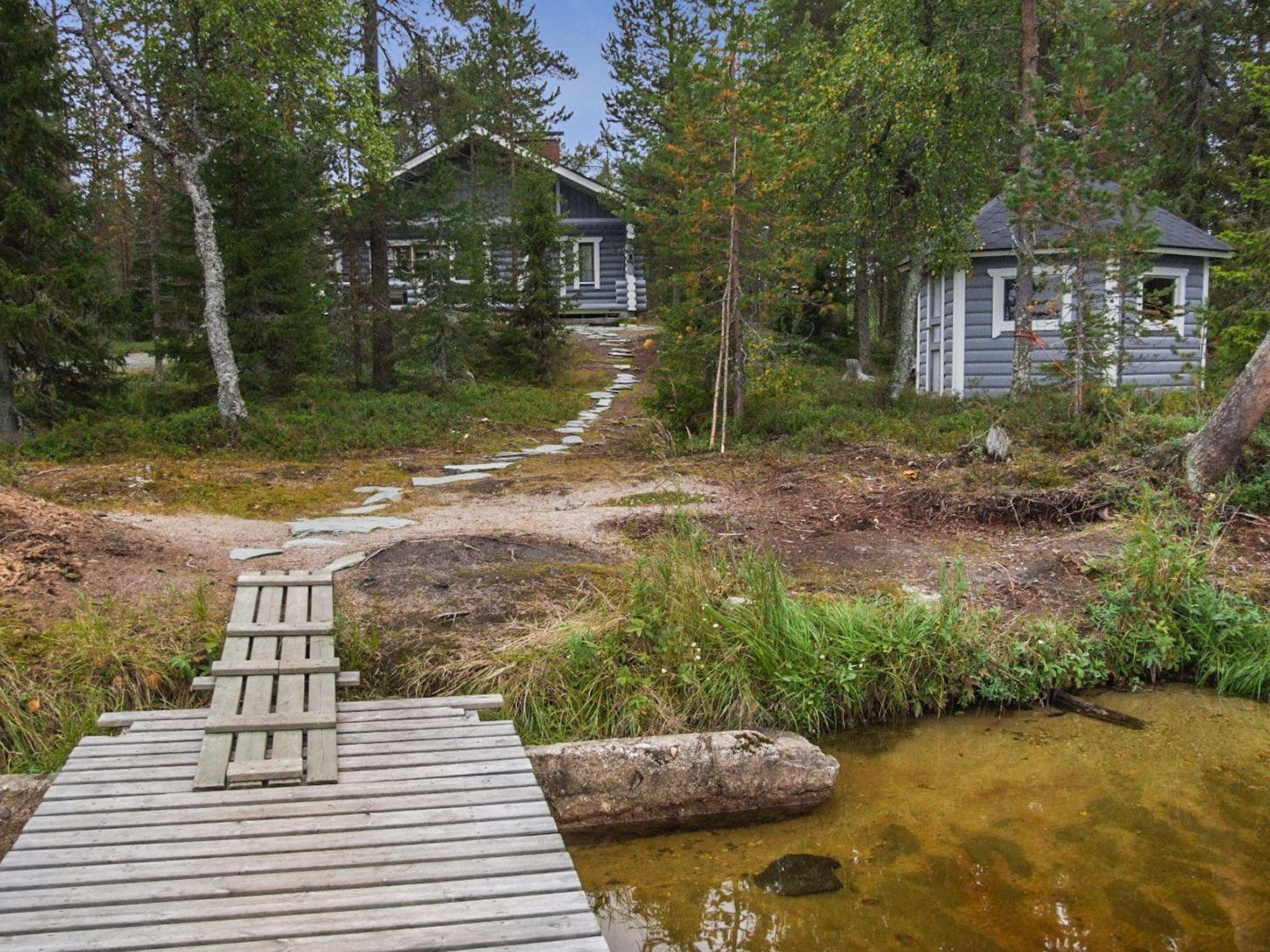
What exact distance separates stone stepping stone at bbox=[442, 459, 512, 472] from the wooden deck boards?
21.1 ft

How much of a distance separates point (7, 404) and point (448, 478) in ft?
17.8

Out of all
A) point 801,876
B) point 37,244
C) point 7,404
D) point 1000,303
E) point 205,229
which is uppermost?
point 205,229

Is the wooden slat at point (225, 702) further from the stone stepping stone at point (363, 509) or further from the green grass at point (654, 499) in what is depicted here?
the green grass at point (654, 499)

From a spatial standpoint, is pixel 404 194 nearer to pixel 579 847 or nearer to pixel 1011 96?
pixel 1011 96

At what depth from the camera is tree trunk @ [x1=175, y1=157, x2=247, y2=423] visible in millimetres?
10594

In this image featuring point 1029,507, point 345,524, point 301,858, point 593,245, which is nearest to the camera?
point 301,858

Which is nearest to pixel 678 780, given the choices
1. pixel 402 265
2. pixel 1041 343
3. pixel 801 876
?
pixel 801 876

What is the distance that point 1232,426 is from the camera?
7.32m

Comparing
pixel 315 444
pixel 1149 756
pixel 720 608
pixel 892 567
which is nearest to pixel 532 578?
pixel 720 608

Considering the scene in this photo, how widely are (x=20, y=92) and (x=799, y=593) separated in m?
10.4

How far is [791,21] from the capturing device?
73.9 feet

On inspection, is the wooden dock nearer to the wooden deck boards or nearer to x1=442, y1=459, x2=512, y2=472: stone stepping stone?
the wooden deck boards

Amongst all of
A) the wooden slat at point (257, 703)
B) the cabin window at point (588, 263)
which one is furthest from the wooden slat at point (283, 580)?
the cabin window at point (588, 263)

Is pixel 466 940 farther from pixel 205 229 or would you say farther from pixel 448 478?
pixel 205 229
